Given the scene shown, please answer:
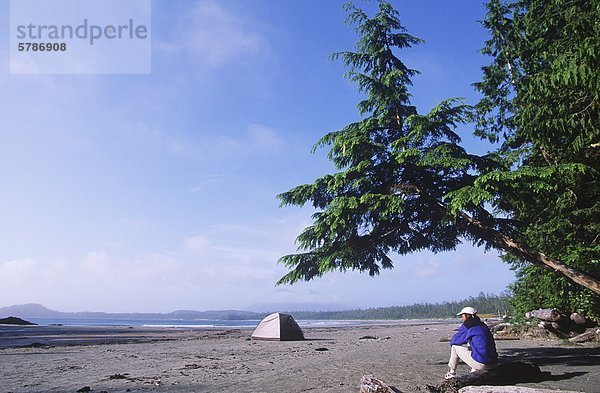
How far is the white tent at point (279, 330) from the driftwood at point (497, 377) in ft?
64.0

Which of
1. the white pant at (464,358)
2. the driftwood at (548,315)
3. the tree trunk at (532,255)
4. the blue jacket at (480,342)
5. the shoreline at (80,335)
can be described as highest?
the tree trunk at (532,255)

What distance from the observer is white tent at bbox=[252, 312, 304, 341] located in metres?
26.8

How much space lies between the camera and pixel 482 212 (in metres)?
11.1

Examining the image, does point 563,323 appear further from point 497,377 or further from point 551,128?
point 497,377

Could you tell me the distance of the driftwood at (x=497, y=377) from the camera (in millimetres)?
7504

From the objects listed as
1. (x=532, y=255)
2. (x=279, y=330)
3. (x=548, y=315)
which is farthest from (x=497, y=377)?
(x=279, y=330)

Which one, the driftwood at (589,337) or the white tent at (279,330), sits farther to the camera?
the white tent at (279,330)

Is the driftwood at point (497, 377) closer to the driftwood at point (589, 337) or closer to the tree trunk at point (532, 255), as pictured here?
the tree trunk at point (532, 255)

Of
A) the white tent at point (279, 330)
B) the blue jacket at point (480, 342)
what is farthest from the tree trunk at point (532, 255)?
the white tent at point (279, 330)

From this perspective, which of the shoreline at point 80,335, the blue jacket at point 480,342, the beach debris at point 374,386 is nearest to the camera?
the beach debris at point 374,386

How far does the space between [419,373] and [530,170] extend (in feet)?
19.9

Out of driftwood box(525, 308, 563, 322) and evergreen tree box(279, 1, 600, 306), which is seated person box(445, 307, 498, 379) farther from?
driftwood box(525, 308, 563, 322)

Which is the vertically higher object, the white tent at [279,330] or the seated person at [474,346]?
the seated person at [474,346]

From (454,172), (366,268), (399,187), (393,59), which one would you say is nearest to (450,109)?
(454,172)
